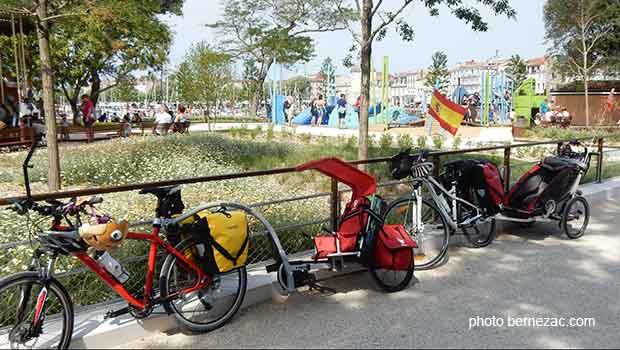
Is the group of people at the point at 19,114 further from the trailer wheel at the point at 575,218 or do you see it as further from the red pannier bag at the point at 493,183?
the trailer wheel at the point at 575,218

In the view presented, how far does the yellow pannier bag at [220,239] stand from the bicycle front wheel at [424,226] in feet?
6.42

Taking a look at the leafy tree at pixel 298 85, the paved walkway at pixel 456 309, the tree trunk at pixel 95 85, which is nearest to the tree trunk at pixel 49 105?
the paved walkway at pixel 456 309

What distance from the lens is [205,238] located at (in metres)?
3.87

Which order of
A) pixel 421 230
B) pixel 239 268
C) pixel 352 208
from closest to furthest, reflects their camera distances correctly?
1. pixel 239 268
2. pixel 352 208
3. pixel 421 230

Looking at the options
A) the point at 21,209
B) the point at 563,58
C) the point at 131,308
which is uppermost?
the point at 563,58

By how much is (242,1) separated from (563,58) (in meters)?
23.3

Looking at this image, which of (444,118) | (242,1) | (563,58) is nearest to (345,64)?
(444,118)

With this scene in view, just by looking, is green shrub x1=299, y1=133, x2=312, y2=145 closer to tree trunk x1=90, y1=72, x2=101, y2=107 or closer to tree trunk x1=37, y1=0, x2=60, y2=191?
tree trunk x1=37, y1=0, x2=60, y2=191

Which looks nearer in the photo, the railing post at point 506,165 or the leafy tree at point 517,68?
the railing post at point 506,165

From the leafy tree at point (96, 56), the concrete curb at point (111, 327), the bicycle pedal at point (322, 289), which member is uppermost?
the leafy tree at point (96, 56)

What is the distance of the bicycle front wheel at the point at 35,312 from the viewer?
3318 mm

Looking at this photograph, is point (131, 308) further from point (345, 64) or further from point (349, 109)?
point (349, 109)

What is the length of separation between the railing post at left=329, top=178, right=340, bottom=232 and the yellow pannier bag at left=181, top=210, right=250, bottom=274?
159 cm

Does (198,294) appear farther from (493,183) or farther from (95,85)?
(95,85)
